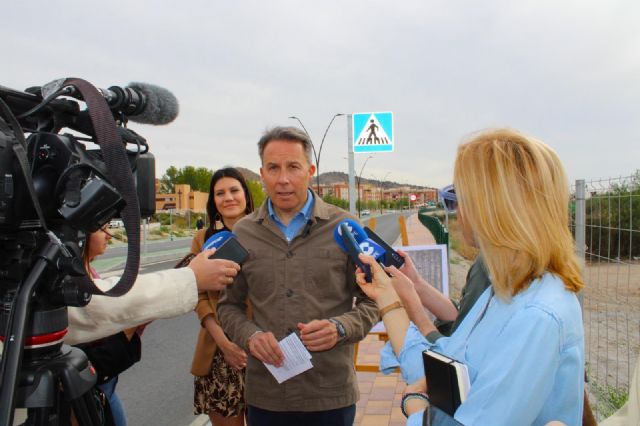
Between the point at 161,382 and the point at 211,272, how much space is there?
11.8 ft

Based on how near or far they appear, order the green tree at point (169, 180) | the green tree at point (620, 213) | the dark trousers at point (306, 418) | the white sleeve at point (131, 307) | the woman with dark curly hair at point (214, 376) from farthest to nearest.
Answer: the green tree at point (169, 180) → the green tree at point (620, 213) → the woman with dark curly hair at point (214, 376) → the dark trousers at point (306, 418) → the white sleeve at point (131, 307)

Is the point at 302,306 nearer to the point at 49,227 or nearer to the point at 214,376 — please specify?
the point at 214,376

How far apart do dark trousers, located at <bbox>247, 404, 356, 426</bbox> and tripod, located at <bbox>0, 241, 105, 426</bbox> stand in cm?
110

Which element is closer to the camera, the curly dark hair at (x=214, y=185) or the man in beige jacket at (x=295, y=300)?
the man in beige jacket at (x=295, y=300)

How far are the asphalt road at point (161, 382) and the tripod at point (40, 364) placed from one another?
2856 millimetres

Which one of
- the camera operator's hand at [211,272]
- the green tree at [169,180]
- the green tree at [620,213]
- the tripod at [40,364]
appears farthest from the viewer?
the green tree at [169,180]

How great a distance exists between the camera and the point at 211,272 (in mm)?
1783

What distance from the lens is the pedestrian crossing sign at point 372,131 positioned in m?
8.17

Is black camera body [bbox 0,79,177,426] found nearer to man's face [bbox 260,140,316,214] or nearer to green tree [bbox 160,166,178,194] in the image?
man's face [bbox 260,140,316,214]

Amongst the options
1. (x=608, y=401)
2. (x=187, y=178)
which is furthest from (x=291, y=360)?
(x=187, y=178)

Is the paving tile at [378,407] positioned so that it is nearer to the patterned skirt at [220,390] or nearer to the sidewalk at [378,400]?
the sidewalk at [378,400]

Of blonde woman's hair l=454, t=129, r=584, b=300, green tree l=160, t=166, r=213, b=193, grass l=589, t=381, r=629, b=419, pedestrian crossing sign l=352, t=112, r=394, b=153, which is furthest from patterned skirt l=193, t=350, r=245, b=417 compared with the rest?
green tree l=160, t=166, r=213, b=193

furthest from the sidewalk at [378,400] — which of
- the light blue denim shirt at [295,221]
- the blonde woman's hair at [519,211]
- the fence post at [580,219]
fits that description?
the blonde woman's hair at [519,211]

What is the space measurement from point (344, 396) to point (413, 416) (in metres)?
0.94
